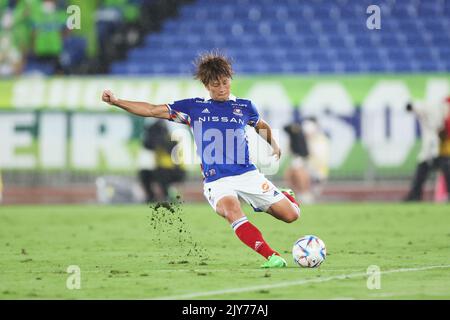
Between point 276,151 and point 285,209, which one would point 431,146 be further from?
point 285,209

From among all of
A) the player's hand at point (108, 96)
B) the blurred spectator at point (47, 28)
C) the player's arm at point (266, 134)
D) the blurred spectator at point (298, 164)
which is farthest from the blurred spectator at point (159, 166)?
the player's hand at point (108, 96)

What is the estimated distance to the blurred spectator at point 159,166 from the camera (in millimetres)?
24344

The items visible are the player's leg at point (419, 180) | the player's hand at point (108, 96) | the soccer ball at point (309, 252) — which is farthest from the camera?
the player's leg at point (419, 180)

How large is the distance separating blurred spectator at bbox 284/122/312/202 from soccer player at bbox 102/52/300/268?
43.3ft

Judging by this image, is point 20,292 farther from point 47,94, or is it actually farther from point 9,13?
point 9,13

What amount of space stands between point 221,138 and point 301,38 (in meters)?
18.2

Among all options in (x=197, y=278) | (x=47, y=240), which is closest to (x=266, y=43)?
(x=47, y=240)

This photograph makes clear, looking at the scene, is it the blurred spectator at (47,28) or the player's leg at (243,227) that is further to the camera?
the blurred spectator at (47,28)

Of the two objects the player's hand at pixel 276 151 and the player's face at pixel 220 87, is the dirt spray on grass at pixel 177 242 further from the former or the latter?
the player's face at pixel 220 87

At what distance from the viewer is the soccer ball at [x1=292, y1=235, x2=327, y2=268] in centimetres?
1044

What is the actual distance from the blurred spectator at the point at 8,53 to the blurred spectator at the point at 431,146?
426 inches

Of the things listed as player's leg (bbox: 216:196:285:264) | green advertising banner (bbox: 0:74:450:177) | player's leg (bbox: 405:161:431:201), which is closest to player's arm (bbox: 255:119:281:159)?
player's leg (bbox: 216:196:285:264)

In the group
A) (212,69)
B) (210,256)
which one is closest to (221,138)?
(212,69)

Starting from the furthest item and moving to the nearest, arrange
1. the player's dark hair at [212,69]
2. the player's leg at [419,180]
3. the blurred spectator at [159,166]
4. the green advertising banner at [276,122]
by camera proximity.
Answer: the blurred spectator at [159,166]
the green advertising banner at [276,122]
the player's leg at [419,180]
the player's dark hair at [212,69]
